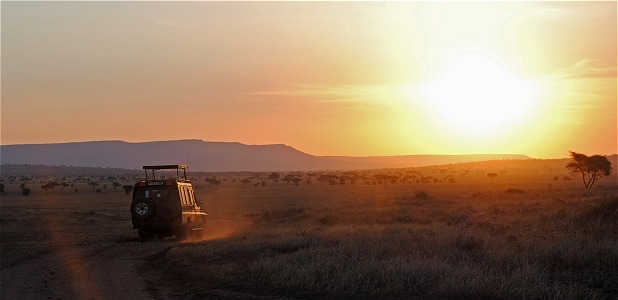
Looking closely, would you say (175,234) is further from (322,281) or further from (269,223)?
(322,281)

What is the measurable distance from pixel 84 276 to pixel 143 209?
10.9m

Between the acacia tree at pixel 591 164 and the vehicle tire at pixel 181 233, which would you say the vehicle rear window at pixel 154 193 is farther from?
the acacia tree at pixel 591 164

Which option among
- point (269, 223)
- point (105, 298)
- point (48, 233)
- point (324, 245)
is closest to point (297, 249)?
point (324, 245)

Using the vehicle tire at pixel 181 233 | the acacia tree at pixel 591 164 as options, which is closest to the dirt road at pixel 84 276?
the vehicle tire at pixel 181 233

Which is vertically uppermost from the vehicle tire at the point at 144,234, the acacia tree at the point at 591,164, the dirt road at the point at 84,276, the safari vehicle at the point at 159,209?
the acacia tree at the point at 591,164

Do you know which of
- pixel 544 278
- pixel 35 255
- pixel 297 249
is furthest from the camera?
pixel 35 255

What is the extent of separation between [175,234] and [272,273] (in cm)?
1299

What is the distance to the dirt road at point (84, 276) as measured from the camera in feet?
48.8

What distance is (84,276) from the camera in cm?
1744

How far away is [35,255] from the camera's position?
2238cm

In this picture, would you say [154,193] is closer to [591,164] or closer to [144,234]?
[144,234]

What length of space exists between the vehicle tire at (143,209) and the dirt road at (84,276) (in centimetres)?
361

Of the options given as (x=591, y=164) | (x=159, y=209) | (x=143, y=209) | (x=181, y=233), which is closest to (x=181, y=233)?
(x=181, y=233)

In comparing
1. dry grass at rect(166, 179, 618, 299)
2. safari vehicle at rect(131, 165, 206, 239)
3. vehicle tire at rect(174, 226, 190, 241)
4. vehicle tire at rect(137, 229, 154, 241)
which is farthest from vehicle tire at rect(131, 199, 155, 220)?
dry grass at rect(166, 179, 618, 299)
